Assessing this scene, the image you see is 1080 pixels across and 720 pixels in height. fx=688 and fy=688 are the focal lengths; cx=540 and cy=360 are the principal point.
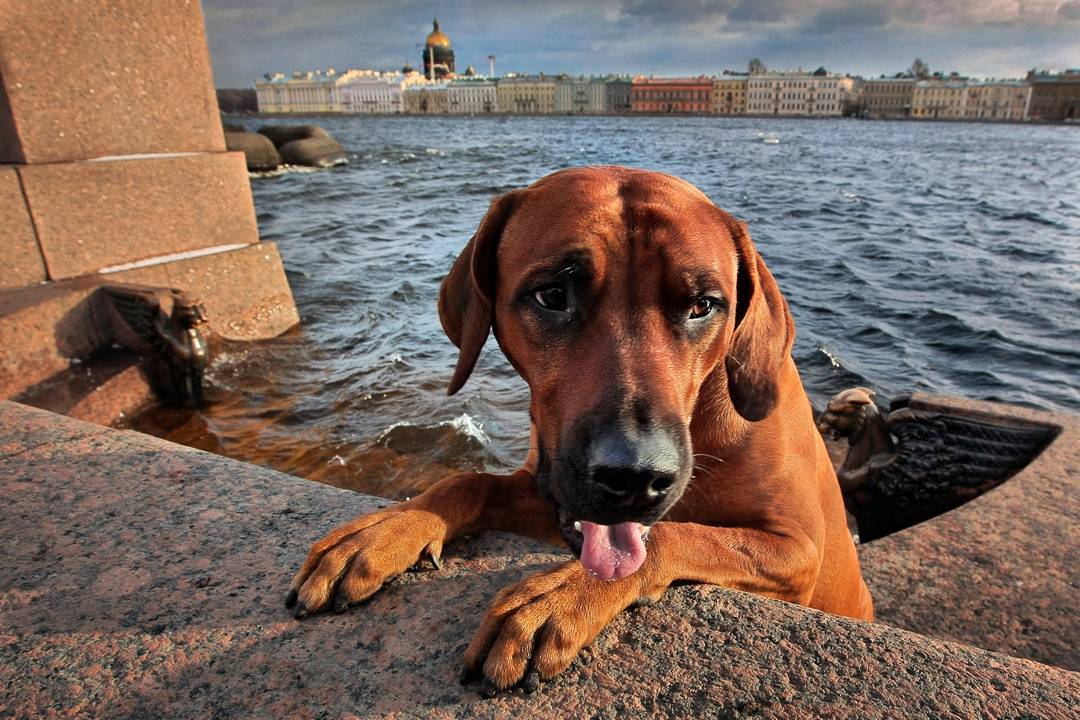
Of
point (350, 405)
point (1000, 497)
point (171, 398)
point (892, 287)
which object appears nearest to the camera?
point (1000, 497)

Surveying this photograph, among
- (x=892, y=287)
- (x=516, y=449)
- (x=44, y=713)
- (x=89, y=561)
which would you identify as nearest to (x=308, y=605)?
(x=44, y=713)

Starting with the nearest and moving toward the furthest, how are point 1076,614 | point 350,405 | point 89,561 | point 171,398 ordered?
point 89,561, point 1076,614, point 171,398, point 350,405

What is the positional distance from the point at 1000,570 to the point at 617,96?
16368 cm

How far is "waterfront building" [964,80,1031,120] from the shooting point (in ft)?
424

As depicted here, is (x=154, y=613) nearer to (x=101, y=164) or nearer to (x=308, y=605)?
(x=308, y=605)

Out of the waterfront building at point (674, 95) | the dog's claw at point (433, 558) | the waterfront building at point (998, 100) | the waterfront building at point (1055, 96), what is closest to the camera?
the dog's claw at point (433, 558)

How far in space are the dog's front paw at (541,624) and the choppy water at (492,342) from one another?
10.1ft

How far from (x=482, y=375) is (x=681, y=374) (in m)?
5.35

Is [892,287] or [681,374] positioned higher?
[681,374]

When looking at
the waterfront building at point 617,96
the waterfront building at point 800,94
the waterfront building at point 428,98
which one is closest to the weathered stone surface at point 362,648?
the waterfront building at point 800,94

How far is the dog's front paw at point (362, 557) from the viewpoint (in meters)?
1.82

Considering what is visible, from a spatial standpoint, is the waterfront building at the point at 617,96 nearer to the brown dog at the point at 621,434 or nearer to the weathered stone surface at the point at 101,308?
the weathered stone surface at the point at 101,308

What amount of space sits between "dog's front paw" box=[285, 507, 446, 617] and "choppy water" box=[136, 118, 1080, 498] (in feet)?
8.81

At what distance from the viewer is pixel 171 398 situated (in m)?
5.38
